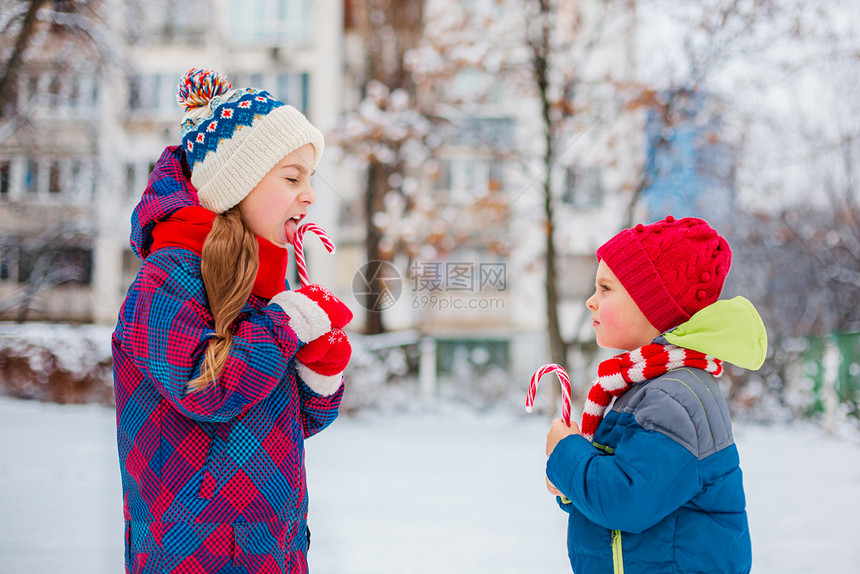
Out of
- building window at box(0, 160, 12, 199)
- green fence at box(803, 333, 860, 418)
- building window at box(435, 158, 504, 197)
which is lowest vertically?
green fence at box(803, 333, 860, 418)

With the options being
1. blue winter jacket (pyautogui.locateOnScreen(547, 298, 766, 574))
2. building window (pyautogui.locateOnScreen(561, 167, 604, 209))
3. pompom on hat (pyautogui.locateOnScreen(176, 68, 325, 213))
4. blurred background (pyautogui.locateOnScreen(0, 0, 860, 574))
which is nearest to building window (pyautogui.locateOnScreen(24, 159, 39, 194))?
blurred background (pyautogui.locateOnScreen(0, 0, 860, 574))

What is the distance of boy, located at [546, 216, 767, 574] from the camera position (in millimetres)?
1179

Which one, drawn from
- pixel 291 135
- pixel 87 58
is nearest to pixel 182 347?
pixel 291 135

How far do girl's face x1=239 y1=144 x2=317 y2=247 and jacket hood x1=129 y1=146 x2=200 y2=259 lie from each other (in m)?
0.11

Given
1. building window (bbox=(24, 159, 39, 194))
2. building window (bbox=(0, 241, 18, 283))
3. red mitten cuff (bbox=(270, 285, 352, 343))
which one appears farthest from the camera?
building window (bbox=(24, 159, 39, 194))

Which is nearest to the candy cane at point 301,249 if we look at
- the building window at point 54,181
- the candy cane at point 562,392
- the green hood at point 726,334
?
the candy cane at point 562,392

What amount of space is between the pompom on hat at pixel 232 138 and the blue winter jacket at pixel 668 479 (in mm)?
795

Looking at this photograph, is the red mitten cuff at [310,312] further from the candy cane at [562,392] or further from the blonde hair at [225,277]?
the candy cane at [562,392]

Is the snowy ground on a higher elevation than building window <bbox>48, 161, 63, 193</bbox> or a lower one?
lower

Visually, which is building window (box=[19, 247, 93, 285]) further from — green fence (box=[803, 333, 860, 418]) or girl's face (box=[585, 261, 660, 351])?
green fence (box=[803, 333, 860, 418])

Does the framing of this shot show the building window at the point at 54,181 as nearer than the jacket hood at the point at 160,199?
No

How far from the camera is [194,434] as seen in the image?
48.4 inches

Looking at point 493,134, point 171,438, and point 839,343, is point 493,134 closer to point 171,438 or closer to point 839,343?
point 839,343

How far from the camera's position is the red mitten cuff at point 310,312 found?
1.27 metres
